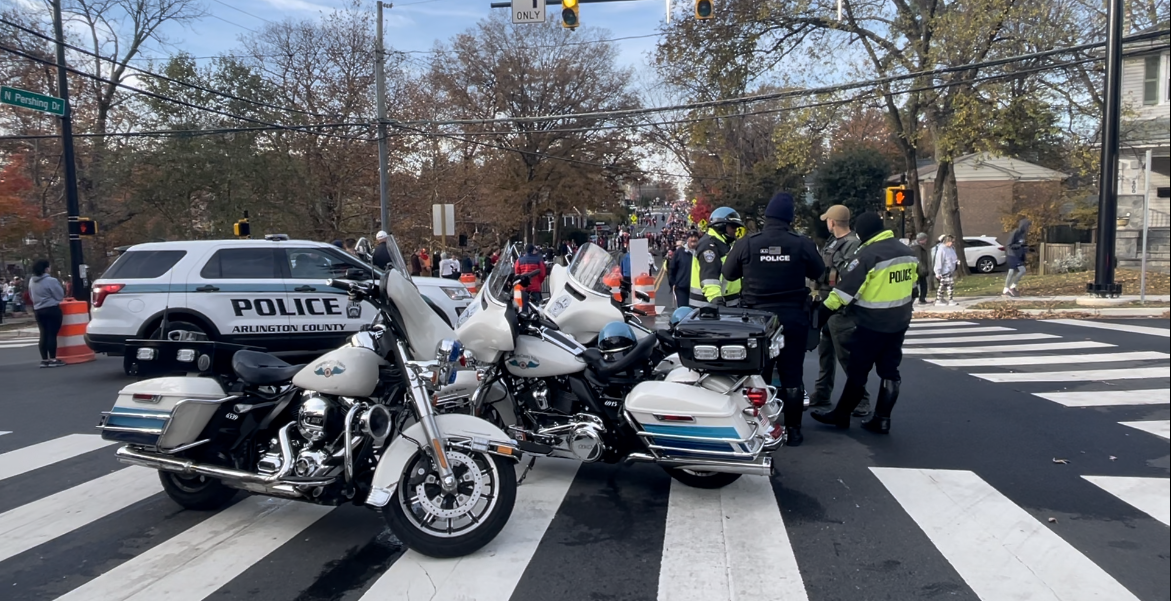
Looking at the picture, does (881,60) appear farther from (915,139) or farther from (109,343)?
(109,343)

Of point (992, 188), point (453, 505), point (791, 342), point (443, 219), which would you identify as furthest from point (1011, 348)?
point (992, 188)

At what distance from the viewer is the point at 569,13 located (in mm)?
14250

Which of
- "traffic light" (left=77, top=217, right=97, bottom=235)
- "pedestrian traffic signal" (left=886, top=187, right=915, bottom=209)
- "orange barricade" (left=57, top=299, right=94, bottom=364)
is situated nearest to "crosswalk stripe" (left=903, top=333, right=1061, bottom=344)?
"pedestrian traffic signal" (left=886, top=187, right=915, bottom=209)

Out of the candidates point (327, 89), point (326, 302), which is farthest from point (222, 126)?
point (326, 302)

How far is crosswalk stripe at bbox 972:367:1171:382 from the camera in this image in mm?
9656

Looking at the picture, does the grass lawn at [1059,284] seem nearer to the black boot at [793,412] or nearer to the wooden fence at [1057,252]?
the wooden fence at [1057,252]

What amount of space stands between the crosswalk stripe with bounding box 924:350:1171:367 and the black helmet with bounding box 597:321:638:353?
6666 mm

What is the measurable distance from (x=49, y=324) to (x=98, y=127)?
78.6 ft

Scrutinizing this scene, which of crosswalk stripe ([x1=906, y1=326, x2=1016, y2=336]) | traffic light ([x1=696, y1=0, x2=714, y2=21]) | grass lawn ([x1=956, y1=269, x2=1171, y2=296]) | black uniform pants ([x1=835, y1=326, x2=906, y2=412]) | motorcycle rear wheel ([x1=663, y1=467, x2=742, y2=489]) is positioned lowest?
crosswalk stripe ([x1=906, y1=326, x2=1016, y2=336])

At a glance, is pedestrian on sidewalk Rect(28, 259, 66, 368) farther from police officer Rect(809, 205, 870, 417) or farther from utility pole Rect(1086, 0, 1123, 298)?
utility pole Rect(1086, 0, 1123, 298)

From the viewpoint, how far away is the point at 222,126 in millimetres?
30672

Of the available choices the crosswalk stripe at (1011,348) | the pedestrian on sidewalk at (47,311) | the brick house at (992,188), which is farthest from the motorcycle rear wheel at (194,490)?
the brick house at (992,188)

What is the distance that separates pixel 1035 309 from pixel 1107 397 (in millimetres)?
9704

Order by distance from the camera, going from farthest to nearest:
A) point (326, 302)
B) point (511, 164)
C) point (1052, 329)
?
point (511, 164), point (1052, 329), point (326, 302)
